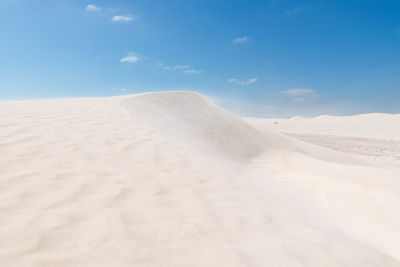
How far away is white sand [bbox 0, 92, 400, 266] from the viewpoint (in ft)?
4.93

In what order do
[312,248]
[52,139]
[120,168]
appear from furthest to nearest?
[52,139]
[120,168]
[312,248]

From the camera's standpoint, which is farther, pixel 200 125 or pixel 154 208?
pixel 200 125

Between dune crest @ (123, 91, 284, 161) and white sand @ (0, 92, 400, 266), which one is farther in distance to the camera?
dune crest @ (123, 91, 284, 161)

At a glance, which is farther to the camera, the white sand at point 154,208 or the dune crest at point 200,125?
the dune crest at point 200,125

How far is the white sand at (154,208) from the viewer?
150 centimetres

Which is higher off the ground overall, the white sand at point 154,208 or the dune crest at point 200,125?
the dune crest at point 200,125

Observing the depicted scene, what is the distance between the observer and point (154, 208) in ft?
6.79

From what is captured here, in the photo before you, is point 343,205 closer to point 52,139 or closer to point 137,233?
point 137,233

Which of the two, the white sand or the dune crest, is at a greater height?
the dune crest

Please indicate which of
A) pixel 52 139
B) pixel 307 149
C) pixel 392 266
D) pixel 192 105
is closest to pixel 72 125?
pixel 52 139

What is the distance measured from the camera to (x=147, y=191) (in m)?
2.38

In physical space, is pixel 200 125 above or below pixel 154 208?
above

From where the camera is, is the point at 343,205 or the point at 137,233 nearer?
the point at 137,233

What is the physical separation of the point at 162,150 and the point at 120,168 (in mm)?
1239
